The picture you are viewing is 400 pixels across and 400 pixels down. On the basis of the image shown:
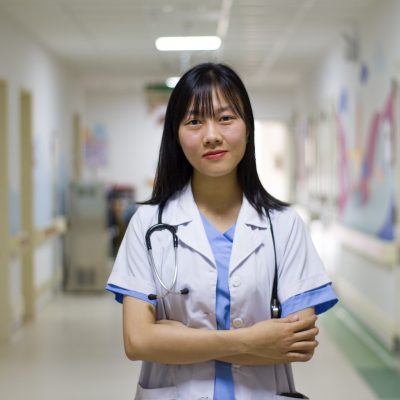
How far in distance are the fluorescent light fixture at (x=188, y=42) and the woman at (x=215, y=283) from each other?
640cm

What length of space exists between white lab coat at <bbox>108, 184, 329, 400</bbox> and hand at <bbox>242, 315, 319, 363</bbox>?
0.22ft

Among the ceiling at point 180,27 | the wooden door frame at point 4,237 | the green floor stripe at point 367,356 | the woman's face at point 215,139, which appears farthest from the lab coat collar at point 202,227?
the wooden door frame at point 4,237

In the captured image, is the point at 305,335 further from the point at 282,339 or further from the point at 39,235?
the point at 39,235

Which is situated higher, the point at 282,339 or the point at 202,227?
the point at 202,227

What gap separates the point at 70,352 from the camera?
5926mm

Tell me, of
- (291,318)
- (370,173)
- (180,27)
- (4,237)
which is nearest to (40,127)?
(180,27)

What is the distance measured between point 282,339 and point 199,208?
0.38m

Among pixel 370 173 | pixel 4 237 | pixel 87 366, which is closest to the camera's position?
pixel 87 366

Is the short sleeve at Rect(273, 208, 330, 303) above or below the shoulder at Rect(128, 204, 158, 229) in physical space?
below

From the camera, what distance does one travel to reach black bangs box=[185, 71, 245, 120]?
5.45 feet

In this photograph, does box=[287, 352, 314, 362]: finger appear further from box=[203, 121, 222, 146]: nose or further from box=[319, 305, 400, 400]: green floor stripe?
box=[319, 305, 400, 400]: green floor stripe

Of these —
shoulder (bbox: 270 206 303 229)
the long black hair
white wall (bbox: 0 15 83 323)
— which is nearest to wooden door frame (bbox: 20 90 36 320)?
white wall (bbox: 0 15 83 323)

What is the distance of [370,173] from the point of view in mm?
6703

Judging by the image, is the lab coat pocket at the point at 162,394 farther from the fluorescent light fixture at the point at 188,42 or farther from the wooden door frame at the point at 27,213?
the fluorescent light fixture at the point at 188,42
